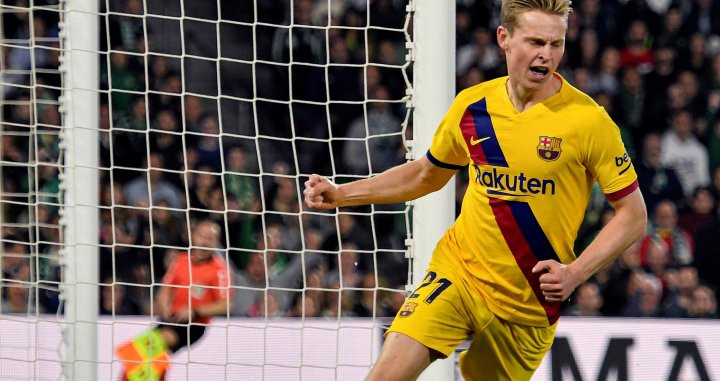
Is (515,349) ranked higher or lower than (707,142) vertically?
lower

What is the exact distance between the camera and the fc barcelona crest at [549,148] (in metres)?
3.70

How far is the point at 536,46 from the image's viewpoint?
11.9 ft

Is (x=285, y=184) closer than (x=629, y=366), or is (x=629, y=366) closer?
(x=629, y=366)

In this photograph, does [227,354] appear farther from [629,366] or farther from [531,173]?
[531,173]

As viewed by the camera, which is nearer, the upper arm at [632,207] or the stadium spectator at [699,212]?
the upper arm at [632,207]

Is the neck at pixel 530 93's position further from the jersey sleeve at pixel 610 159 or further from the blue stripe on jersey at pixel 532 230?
the blue stripe on jersey at pixel 532 230

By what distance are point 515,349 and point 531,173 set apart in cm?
60

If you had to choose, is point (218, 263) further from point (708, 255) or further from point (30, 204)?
point (708, 255)

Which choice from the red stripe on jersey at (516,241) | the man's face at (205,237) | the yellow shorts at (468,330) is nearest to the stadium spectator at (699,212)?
the man's face at (205,237)

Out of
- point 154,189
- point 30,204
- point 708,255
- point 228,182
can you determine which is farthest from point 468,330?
point 708,255

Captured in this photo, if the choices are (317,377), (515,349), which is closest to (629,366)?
(317,377)

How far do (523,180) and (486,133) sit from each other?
7.6 inches

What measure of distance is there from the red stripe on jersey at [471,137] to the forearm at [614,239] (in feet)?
1.47

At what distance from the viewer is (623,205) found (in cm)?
368
